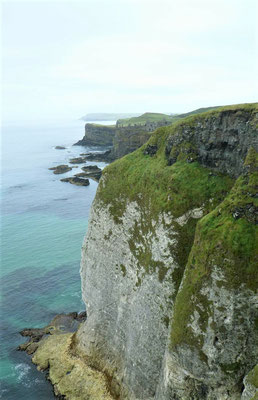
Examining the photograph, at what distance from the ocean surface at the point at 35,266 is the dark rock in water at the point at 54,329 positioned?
1.01 meters

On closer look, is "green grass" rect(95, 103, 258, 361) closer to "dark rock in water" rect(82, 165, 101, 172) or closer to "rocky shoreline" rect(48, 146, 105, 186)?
"rocky shoreline" rect(48, 146, 105, 186)

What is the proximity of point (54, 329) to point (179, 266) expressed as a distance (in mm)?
26353

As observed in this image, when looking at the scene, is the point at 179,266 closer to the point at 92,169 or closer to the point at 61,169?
the point at 92,169

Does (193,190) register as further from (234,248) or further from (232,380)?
(232,380)

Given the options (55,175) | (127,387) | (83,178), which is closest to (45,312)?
(127,387)

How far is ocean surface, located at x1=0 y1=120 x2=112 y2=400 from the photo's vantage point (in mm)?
40259

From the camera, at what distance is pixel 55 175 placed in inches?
5984

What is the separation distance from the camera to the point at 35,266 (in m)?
66.0

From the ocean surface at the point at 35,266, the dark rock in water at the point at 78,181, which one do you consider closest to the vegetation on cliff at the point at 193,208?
the ocean surface at the point at 35,266

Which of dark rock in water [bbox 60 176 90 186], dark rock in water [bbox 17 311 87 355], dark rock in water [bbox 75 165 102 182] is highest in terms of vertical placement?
dark rock in water [bbox 75 165 102 182]

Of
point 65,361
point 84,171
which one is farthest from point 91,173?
point 65,361

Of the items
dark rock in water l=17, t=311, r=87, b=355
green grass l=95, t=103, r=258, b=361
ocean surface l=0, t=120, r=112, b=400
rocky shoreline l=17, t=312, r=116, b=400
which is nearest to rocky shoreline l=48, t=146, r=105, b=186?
ocean surface l=0, t=120, r=112, b=400

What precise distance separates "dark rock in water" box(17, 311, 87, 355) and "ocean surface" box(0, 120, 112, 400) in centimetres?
101

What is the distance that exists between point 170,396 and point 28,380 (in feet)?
66.7
